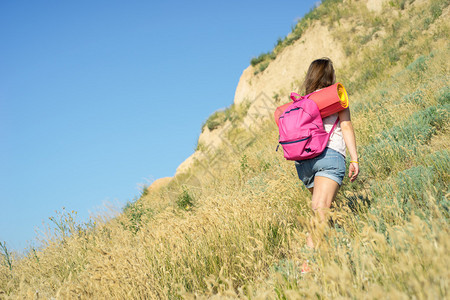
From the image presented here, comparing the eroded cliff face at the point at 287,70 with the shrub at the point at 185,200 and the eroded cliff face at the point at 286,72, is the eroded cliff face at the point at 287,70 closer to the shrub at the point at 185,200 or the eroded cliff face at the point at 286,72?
the eroded cliff face at the point at 286,72

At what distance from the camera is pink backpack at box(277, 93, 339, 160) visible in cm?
274

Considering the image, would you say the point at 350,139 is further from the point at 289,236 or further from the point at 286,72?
the point at 286,72

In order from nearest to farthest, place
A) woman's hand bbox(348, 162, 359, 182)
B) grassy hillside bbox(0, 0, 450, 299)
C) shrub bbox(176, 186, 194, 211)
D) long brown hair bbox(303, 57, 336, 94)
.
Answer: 1. grassy hillside bbox(0, 0, 450, 299)
2. woman's hand bbox(348, 162, 359, 182)
3. long brown hair bbox(303, 57, 336, 94)
4. shrub bbox(176, 186, 194, 211)

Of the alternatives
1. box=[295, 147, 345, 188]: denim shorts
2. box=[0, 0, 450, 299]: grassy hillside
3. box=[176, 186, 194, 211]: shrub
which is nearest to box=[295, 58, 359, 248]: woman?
box=[295, 147, 345, 188]: denim shorts

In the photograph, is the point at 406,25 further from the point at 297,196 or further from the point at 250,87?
the point at 297,196

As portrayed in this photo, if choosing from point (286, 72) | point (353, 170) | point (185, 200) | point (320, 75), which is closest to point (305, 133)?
point (353, 170)

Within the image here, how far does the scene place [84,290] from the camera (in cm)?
283

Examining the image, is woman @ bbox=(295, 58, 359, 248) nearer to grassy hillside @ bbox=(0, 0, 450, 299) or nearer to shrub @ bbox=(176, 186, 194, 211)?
grassy hillside @ bbox=(0, 0, 450, 299)

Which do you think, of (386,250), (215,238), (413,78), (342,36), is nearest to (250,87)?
(342,36)

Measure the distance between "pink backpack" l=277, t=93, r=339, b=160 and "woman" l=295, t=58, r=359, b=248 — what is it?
0.10 meters

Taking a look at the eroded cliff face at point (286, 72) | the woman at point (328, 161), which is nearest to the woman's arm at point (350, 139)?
the woman at point (328, 161)

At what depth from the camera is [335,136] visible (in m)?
2.89

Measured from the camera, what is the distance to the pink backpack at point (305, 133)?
2.74m

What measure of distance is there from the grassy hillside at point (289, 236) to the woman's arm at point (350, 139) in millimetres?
278
